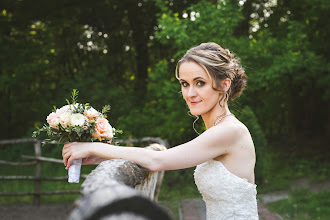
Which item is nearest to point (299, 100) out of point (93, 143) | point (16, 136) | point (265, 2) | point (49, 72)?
point (265, 2)

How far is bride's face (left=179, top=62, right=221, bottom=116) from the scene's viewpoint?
9.18 ft

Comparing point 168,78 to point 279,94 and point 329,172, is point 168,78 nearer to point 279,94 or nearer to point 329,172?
point 329,172

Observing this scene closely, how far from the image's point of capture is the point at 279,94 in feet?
52.1

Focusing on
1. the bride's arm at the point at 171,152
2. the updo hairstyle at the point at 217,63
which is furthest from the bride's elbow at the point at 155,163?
the updo hairstyle at the point at 217,63

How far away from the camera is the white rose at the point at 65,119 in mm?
2631

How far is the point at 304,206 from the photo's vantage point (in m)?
7.69

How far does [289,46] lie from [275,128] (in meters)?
9.45

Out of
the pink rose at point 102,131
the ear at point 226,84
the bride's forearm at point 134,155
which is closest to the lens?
the bride's forearm at point 134,155

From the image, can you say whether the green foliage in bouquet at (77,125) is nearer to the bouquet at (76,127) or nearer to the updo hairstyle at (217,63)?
the bouquet at (76,127)

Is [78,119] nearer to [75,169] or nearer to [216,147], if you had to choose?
[75,169]

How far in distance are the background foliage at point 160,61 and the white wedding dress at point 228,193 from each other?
18.7ft

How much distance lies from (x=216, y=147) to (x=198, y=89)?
1.41 feet

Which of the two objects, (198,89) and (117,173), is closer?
(117,173)

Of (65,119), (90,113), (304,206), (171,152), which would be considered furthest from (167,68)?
(171,152)
